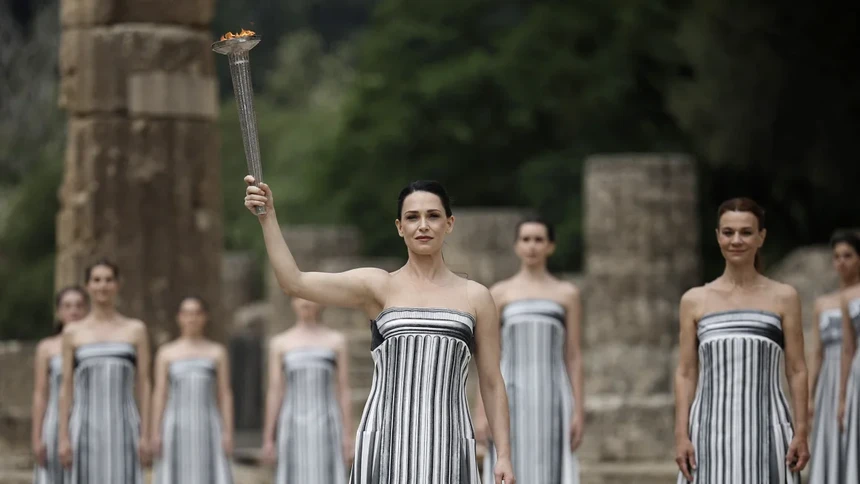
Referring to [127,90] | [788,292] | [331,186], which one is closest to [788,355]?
[788,292]

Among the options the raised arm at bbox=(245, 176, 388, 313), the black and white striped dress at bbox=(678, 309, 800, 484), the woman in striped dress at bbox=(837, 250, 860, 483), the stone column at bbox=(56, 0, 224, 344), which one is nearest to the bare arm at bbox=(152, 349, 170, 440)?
the stone column at bbox=(56, 0, 224, 344)

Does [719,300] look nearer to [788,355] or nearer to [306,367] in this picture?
[788,355]

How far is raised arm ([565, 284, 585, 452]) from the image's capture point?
1041cm

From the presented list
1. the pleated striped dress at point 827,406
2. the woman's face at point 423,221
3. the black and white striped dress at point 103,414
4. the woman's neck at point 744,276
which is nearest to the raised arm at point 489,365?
the woman's face at point 423,221

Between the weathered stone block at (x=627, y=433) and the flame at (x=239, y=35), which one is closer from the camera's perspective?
the flame at (x=239, y=35)

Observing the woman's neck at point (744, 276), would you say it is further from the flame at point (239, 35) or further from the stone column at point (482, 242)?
the stone column at point (482, 242)

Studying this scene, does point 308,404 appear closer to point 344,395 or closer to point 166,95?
point 344,395

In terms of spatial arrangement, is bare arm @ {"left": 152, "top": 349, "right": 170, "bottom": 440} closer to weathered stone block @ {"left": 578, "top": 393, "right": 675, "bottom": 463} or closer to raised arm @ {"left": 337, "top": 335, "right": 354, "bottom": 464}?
raised arm @ {"left": 337, "top": 335, "right": 354, "bottom": 464}

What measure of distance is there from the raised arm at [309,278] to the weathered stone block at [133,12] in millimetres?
7924

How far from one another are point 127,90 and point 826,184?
10854mm

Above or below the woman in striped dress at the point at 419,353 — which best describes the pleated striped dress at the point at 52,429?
above

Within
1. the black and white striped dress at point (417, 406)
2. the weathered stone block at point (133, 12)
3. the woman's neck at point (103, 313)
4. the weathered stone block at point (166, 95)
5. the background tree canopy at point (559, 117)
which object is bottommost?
the black and white striped dress at point (417, 406)

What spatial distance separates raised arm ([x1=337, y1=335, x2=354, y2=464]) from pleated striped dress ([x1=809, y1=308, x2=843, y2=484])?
3.02 meters

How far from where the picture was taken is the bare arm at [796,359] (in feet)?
25.8
